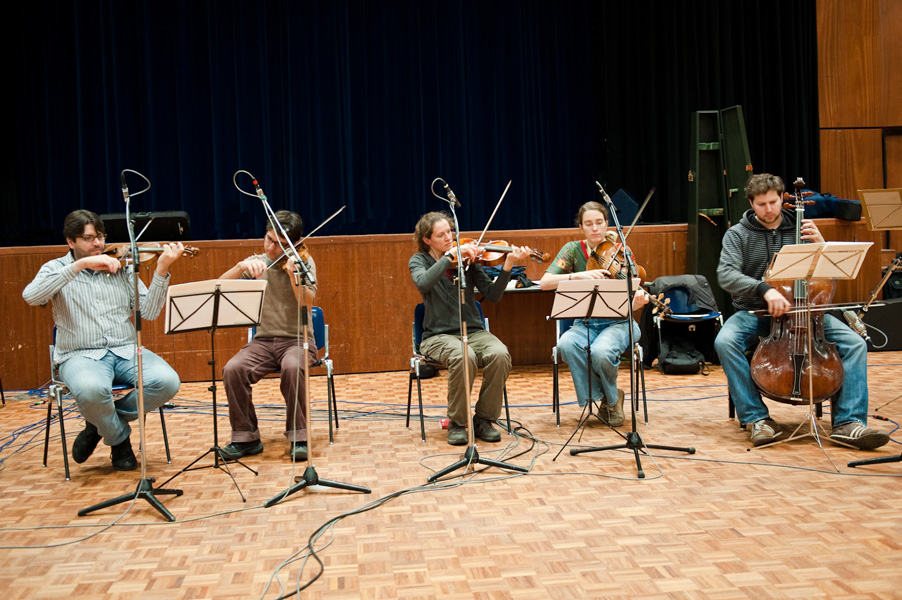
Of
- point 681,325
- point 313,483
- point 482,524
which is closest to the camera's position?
point 482,524

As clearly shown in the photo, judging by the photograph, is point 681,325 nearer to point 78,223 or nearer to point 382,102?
point 382,102

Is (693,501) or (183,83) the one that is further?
(183,83)

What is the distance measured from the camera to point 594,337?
4.11 meters

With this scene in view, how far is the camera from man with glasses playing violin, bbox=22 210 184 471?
3340mm

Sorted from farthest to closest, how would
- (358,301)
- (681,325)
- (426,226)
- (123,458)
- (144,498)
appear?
(358,301), (681,325), (426,226), (123,458), (144,498)

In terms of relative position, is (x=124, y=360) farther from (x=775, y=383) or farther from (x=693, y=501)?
(x=775, y=383)

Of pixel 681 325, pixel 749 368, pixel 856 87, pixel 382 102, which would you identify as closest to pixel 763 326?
pixel 749 368

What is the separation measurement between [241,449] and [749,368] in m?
2.46

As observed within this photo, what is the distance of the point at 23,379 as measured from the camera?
223 inches

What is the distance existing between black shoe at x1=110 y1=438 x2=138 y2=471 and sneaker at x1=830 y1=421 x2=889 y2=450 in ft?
10.4

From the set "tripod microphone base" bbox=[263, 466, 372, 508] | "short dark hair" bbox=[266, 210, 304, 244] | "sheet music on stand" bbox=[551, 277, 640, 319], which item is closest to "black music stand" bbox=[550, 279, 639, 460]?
"sheet music on stand" bbox=[551, 277, 640, 319]

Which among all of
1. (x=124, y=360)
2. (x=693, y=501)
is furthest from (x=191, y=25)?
(x=693, y=501)

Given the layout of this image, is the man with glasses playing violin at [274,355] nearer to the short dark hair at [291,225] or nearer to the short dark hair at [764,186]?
the short dark hair at [291,225]

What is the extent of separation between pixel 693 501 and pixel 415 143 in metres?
5.54
